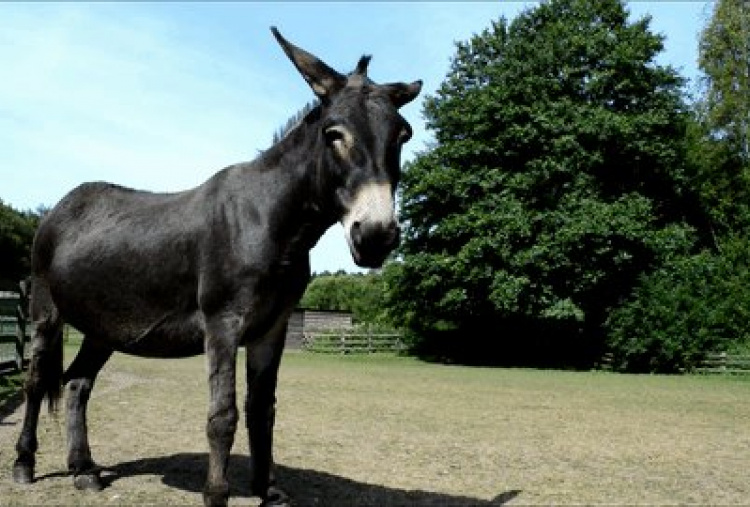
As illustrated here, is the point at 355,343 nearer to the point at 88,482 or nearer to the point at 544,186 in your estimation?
the point at 544,186

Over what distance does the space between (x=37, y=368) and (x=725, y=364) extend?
32798mm

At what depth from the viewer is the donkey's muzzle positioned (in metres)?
3.97

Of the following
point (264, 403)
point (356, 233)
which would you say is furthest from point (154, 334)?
point (356, 233)

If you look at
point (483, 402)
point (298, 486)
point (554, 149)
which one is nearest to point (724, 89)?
point (554, 149)

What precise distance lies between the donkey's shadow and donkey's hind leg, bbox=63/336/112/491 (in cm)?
23

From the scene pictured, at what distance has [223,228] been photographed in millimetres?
4859

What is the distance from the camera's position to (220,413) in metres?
4.57

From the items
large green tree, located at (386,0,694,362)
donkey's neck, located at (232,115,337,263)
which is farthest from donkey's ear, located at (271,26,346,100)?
large green tree, located at (386,0,694,362)

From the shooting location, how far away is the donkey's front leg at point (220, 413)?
455 centimetres

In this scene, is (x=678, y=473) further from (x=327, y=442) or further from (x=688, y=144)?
(x=688, y=144)

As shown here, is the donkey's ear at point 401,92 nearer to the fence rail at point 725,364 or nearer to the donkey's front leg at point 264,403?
the donkey's front leg at point 264,403

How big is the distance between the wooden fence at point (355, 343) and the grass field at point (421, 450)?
2691 centimetres

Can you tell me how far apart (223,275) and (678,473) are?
5.80 meters

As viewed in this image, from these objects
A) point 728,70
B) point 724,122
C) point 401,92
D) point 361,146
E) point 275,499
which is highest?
point 728,70
